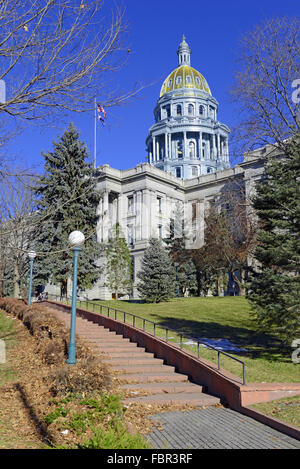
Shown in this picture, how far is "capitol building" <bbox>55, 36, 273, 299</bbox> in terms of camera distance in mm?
54344

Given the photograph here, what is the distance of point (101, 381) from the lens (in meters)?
8.94

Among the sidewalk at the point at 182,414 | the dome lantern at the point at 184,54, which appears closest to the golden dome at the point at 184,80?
the dome lantern at the point at 184,54

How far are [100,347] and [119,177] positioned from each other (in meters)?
50.8

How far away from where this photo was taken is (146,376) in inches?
462

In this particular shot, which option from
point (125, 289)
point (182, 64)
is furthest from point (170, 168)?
point (125, 289)

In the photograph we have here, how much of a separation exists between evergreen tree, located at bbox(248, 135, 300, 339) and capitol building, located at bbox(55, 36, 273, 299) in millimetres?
6406

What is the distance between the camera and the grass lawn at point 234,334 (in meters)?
11.4

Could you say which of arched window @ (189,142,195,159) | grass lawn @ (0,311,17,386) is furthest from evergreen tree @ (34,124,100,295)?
arched window @ (189,142,195,159)

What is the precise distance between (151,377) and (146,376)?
15 cm

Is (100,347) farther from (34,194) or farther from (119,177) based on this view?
(119,177)

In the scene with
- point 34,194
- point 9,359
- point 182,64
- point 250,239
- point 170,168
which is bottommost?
point 9,359

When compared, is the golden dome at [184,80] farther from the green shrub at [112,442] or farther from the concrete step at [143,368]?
the green shrub at [112,442]

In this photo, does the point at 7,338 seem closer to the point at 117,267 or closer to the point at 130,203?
the point at 117,267

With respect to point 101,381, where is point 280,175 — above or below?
above
